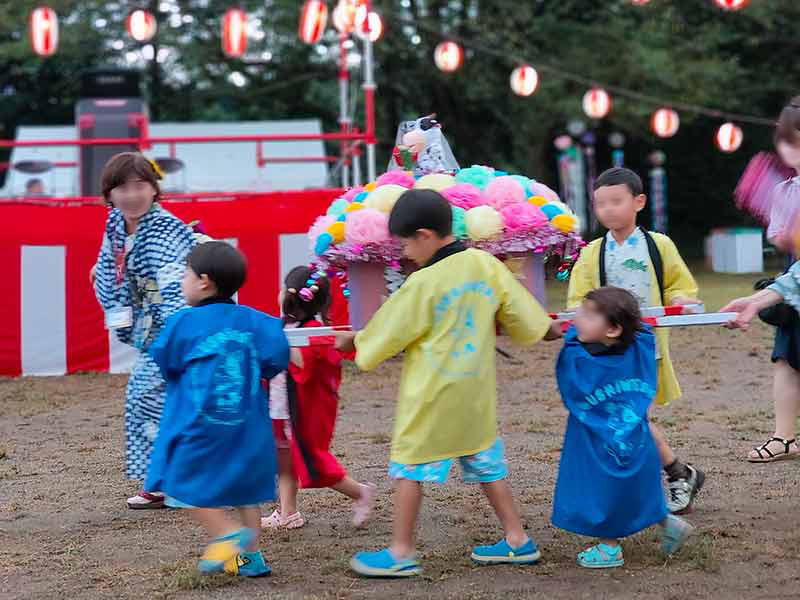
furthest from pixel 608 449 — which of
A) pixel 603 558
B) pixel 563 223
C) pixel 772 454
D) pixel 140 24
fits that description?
pixel 140 24

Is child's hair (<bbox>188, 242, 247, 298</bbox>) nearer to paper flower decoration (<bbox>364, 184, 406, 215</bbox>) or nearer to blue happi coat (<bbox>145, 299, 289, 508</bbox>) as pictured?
blue happi coat (<bbox>145, 299, 289, 508</bbox>)

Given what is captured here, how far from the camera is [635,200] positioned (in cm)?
463

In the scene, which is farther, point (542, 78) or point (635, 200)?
point (542, 78)

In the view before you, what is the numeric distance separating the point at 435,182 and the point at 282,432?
3.96 ft

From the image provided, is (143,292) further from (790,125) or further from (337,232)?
(790,125)

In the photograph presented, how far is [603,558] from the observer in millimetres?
3900

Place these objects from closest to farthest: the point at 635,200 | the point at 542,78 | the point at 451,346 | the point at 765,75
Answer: the point at 451,346 < the point at 635,200 < the point at 542,78 < the point at 765,75

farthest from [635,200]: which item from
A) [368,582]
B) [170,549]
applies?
[170,549]

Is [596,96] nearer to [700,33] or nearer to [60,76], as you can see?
[700,33]

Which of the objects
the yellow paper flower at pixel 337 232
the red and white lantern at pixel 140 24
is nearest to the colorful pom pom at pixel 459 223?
the yellow paper flower at pixel 337 232

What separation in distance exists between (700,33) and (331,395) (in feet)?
59.8

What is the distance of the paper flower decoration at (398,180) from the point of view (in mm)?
4188

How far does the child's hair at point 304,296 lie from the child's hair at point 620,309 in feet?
3.50

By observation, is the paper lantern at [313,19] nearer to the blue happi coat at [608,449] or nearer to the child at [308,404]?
the child at [308,404]
